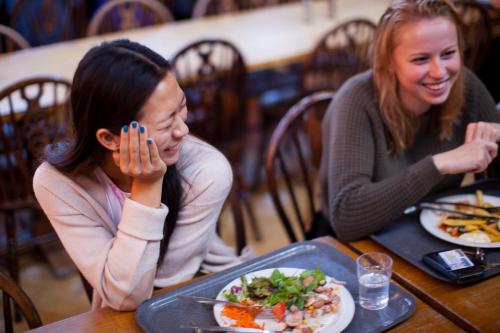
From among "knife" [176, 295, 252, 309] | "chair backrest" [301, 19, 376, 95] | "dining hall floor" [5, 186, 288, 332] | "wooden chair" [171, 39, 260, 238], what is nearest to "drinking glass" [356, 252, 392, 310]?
"knife" [176, 295, 252, 309]

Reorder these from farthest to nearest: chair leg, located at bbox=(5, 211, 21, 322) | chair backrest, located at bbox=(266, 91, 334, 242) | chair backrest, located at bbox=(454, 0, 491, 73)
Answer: chair backrest, located at bbox=(454, 0, 491, 73) < chair leg, located at bbox=(5, 211, 21, 322) < chair backrest, located at bbox=(266, 91, 334, 242)

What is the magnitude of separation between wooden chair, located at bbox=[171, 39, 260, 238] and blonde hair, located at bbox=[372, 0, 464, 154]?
1.16 meters

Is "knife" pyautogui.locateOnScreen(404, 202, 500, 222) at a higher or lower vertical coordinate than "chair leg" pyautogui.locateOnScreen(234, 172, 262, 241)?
higher

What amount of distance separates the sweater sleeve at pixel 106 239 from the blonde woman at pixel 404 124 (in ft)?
1.61

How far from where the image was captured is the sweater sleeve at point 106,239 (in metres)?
1.37

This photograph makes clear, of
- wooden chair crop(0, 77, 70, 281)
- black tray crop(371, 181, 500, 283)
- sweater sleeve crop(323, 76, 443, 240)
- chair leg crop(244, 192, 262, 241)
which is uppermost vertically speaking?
sweater sleeve crop(323, 76, 443, 240)

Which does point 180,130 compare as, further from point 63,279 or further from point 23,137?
point 63,279

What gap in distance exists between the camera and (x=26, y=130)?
2.49 meters

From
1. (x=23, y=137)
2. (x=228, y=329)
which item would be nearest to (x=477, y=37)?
(x=23, y=137)

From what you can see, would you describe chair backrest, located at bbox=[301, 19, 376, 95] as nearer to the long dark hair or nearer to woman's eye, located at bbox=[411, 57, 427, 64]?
woman's eye, located at bbox=[411, 57, 427, 64]

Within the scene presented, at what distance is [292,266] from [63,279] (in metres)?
1.69

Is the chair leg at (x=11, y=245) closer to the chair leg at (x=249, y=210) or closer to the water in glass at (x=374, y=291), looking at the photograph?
the chair leg at (x=249, y=210)

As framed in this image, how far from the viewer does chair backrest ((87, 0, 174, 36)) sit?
374 cm

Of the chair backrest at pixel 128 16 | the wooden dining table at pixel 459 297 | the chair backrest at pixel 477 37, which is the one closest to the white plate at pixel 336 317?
the wooden dining table at pixel 459 297
